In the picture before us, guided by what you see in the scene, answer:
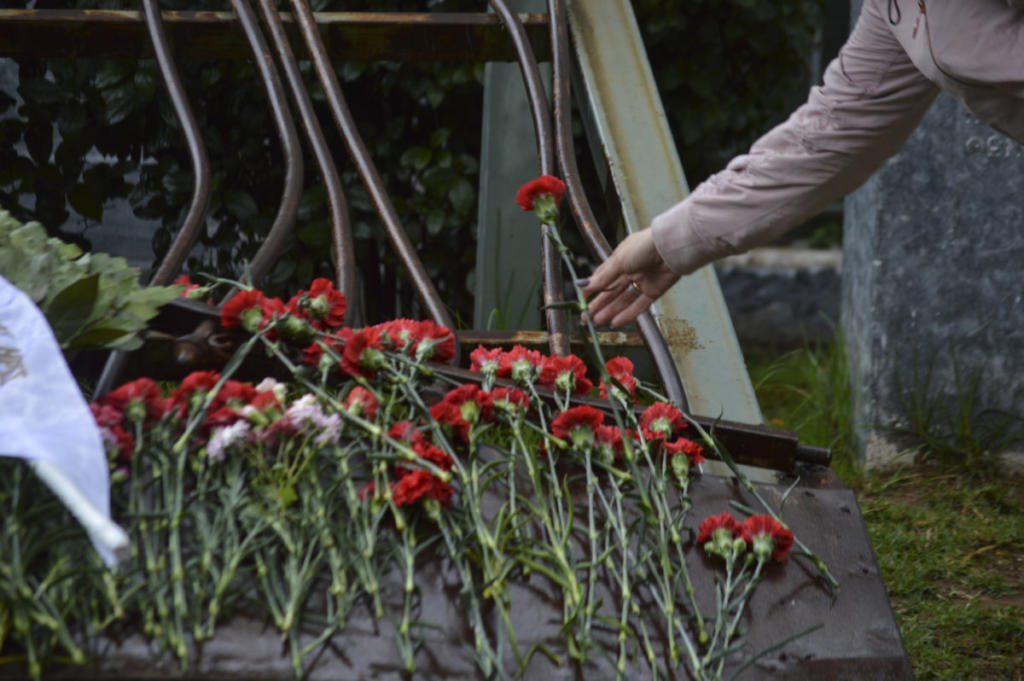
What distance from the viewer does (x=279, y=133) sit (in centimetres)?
175

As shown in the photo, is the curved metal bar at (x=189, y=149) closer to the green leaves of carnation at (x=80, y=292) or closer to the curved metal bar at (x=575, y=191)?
the green leaves of carnation at (x=80, y=292)

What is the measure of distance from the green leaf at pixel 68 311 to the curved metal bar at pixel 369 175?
539mm

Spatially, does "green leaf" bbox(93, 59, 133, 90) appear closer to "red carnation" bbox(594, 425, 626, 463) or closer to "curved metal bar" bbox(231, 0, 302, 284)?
"curved metal bar" bbox(231, 0, 302, 284)

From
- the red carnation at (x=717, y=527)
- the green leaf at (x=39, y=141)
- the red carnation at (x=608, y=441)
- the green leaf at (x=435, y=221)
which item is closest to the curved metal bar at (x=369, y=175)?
the red carnation at (x=608, y=441)

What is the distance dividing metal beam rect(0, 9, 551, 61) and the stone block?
3.62 ft

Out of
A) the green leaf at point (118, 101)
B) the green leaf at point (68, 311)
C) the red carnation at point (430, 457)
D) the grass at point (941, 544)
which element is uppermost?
the green leaf at point (118, 101)

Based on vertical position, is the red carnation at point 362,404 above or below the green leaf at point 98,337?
below

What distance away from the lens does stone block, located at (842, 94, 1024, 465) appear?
2.57 metres

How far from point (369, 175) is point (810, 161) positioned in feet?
2.34

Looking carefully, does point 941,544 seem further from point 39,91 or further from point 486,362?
point 39,91

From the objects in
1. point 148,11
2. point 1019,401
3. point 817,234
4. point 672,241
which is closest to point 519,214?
point 148,11

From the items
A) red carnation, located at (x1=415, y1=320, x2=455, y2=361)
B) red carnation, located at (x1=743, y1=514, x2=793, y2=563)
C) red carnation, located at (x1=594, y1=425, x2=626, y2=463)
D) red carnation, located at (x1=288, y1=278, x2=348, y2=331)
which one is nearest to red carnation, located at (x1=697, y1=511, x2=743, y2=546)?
red carnation, located at (x1=743, y1=514, x2=793, y2=563)

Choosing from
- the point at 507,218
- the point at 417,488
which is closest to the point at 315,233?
the point at 507,218

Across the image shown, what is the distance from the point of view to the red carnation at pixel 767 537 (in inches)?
39.8
